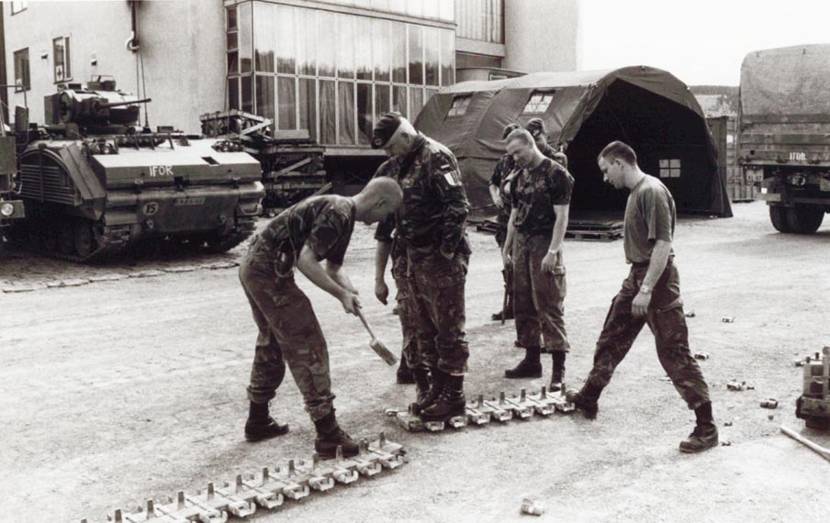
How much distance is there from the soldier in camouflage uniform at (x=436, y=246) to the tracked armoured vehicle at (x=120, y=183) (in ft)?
26.5

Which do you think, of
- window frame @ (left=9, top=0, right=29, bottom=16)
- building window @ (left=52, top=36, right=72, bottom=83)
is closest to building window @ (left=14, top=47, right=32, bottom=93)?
window frame @ (left=9, top=0, right=29, bottom=16)

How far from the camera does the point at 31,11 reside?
3281 centimetres

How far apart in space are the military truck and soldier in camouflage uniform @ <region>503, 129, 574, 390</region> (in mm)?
12338

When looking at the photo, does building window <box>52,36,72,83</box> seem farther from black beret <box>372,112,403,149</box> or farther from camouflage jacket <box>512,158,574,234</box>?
black beret <box>372,112,403,149</box>

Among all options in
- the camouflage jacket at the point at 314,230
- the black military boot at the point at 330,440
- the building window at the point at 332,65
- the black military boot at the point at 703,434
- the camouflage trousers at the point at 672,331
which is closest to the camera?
the camouflage jacket at the point at 314,230

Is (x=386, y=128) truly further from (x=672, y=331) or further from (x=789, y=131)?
(x=789, y=131)

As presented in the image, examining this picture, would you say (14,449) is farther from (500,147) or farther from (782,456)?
(500,147)

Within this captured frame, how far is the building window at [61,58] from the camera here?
3045 centimetres

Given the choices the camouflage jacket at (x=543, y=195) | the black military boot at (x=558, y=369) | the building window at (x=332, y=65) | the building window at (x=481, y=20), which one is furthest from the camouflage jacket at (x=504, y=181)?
the building window at (x=481, y=20)

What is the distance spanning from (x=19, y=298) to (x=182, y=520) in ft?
26.7

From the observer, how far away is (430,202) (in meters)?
6.30

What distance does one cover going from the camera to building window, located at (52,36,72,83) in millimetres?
30453

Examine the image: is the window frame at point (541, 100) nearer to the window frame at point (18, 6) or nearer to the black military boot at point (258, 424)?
the black military boot at point (258, 424)

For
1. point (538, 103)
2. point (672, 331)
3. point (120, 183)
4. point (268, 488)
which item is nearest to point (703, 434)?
point (672, 331)
